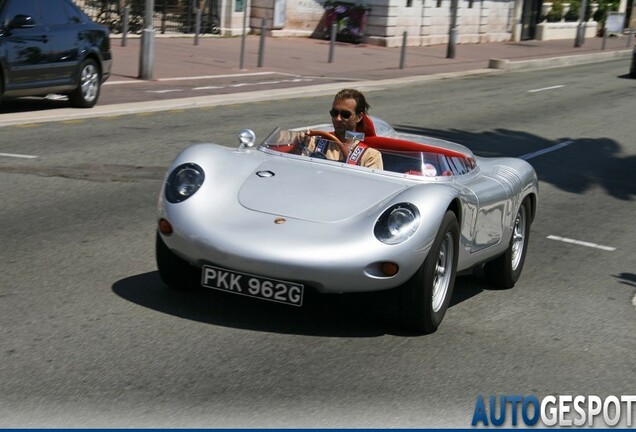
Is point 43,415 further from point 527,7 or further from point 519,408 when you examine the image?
point 527,7

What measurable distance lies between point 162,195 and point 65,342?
4.17 ft

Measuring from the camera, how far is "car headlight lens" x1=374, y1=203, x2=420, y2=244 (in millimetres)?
6211

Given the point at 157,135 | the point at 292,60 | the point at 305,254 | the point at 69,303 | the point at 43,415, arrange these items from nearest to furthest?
the point at 43,415, the point at 305,254, the point at 69,303, the point at 157,135, the point at 292,60

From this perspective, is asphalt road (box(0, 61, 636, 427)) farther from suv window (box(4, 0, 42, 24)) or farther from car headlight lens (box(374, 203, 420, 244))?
suv window (box(4, 0, 42, 24))

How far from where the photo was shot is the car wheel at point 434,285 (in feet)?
20.7

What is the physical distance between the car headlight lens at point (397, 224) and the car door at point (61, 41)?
36.0ft

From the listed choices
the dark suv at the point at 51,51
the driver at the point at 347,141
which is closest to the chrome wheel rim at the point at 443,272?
the driver at the point at 347,141

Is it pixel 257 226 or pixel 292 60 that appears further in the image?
pixel 292 60

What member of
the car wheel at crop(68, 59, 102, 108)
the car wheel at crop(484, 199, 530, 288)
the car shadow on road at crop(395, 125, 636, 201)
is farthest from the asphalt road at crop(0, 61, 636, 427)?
the car wheel at crop(68, 59, 102, 108)

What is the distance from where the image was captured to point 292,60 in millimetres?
31438

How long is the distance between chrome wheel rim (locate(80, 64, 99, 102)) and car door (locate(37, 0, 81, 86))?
33 cm

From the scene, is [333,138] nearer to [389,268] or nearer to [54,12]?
[389,268]

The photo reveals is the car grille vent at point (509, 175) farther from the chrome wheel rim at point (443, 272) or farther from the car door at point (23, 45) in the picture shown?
the car door at point (23, 45)

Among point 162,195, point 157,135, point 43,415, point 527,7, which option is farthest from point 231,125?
point 527,7
